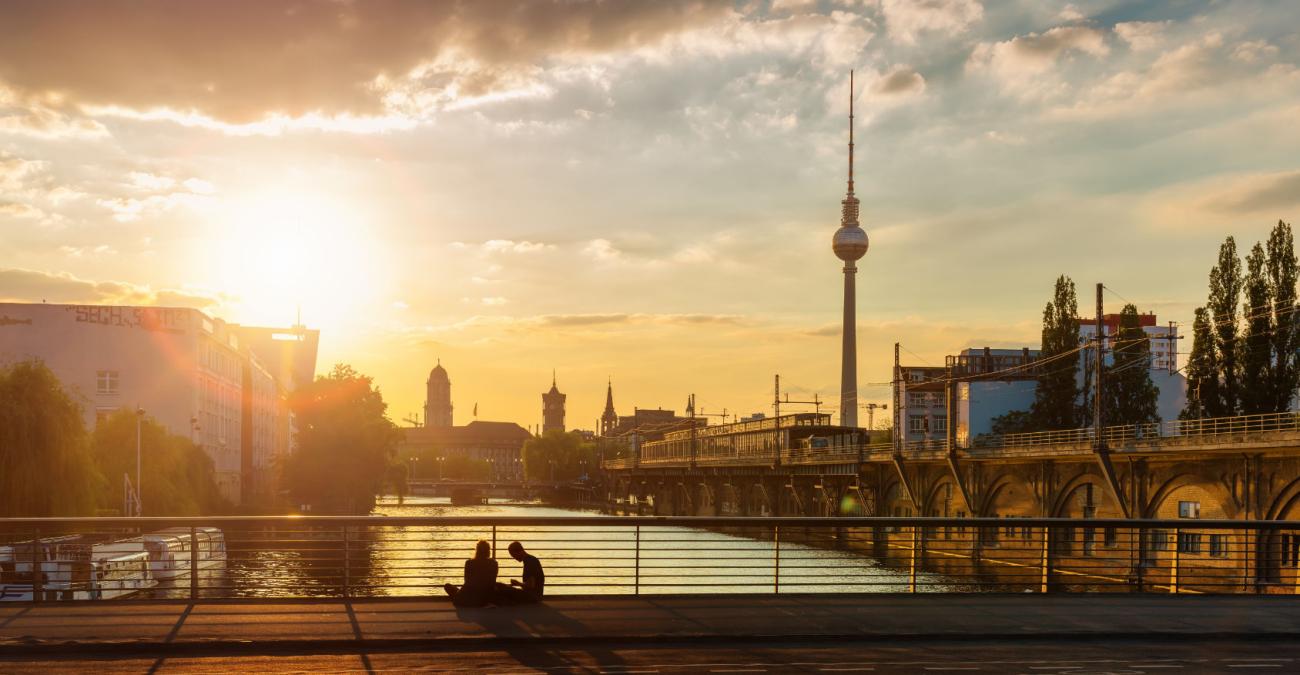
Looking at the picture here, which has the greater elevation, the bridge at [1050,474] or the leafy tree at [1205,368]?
the leafy tree at [1205,368]

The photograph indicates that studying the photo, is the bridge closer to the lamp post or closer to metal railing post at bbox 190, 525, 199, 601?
metal railing post at bbox 190, 525, 199, 601

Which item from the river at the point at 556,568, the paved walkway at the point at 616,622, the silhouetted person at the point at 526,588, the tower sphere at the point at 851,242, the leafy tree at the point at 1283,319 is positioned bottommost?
the river at the point at 556,568

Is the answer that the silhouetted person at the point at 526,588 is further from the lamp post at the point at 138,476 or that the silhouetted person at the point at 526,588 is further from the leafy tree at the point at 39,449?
the lamp post at the point at 138,476

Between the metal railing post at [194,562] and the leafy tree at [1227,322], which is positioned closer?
the metal railing post at [194,562]

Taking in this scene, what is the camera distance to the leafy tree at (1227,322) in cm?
6550

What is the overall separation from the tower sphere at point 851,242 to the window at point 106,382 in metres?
122

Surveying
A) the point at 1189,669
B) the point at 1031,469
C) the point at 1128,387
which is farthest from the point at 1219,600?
the point at 1128,387

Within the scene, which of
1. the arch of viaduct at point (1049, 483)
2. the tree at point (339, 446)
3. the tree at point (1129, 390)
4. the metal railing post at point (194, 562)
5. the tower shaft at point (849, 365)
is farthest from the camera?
the tower shaft at point (849, 365)

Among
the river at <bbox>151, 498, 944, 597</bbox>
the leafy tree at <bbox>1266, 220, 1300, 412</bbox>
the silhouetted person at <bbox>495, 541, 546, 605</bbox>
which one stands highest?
the leafy tree at <bbox>1266, 220, 1300, 412</bbox>

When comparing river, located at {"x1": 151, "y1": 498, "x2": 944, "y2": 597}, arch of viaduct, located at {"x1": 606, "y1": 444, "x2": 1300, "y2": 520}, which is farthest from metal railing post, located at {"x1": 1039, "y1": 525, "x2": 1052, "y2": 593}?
arch of viaduct, located at {"x1": 606, "y1": 444, "x2": 1300, "y2": 520}

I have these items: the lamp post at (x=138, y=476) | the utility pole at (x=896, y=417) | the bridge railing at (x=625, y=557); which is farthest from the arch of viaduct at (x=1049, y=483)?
the lamp post at (x=138, y=476)

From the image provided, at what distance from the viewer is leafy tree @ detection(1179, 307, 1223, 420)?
2611 inches

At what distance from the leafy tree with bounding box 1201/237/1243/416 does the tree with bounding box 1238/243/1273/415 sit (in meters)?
0.45

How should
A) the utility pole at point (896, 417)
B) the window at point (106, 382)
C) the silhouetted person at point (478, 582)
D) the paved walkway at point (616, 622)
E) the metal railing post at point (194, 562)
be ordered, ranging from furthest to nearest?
the utility pole at point (896, 417), the window at point (106, 382), the silhouetted person at point (478, 582), the metal railing post at point (194, 562), the paved walkway at point (616, 622)
